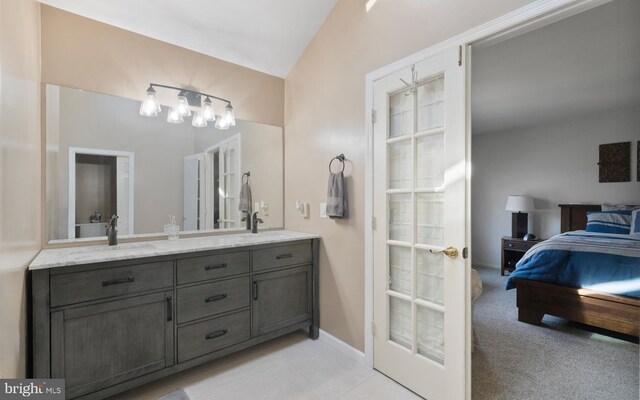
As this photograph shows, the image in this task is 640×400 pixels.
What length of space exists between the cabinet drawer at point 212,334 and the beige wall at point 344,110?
755 millimetres

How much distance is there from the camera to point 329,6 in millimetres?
2547

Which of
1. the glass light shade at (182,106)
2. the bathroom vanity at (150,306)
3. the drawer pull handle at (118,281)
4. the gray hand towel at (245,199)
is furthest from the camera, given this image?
the gray hand towel at (245,199)

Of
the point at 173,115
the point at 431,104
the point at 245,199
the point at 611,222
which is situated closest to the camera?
the point at 431,104

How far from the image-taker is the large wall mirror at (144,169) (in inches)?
82.2

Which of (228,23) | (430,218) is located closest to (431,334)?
(430,218)

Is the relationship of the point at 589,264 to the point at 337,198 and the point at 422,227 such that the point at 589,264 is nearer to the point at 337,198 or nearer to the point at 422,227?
the point at 422,227

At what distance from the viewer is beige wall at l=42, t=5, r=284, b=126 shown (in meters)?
2.04

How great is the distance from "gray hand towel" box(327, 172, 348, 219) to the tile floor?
117 cm

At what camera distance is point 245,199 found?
9.61 ft

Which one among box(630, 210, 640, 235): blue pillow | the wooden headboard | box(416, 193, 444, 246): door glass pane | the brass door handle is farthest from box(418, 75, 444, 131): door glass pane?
the wooden headboard

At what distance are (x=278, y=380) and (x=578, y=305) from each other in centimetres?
278

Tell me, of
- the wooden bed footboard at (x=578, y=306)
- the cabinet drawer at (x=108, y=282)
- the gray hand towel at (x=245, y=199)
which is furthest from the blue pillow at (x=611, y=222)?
the cabinet drawer at (x=108, y=282)

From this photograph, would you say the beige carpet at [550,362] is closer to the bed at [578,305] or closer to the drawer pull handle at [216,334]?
the bed at [578,305]

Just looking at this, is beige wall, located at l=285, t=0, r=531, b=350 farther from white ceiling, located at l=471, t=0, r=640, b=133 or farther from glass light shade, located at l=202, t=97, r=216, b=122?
white ceiling, located at l=471, t=0, r=640, b=133
